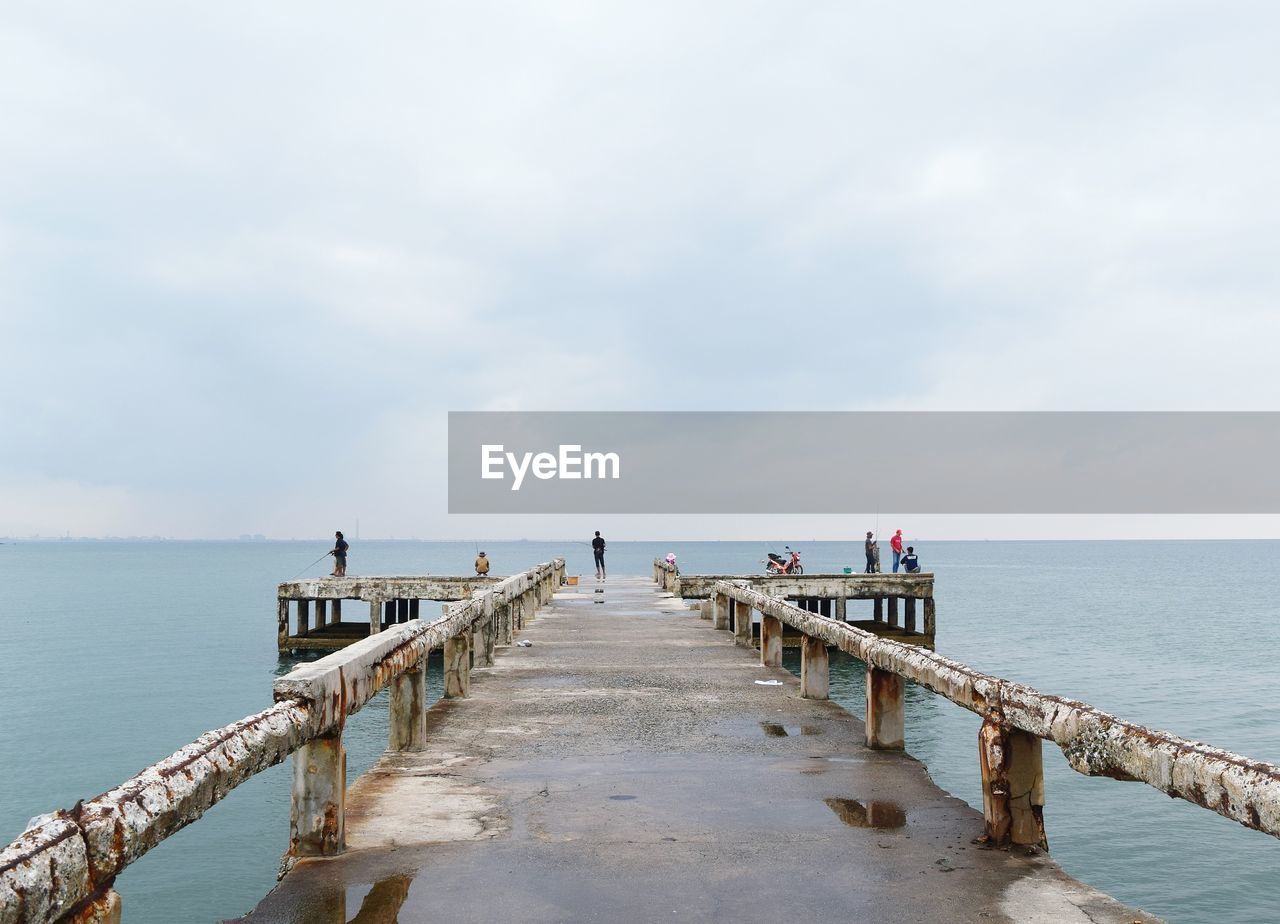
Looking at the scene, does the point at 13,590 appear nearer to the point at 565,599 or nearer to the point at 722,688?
the point at 565,599

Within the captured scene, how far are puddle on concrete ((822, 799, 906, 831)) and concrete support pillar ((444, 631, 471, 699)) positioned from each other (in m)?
4.34

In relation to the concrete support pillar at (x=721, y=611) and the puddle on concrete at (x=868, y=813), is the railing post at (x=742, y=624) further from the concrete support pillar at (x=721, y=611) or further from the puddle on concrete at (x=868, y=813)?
the puddle on concrete at (x=868, y=813)

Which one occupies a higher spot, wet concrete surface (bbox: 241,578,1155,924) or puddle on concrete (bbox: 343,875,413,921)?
puddle on concrete (bbox: 343,875,413,921)

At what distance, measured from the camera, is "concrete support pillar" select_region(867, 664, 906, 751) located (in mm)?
7141

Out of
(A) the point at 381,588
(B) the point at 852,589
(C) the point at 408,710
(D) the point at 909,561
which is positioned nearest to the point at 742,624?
(C) the point at 408,710

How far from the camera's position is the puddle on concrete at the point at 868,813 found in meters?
5.27

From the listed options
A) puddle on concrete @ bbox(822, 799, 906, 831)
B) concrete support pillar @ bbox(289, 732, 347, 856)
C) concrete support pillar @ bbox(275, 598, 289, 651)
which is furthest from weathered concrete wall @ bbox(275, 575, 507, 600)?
concrete support pillar @ bbox(289, 732, 347, 856)

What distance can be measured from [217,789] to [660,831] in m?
2.43

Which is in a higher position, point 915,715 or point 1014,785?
point 1014,785

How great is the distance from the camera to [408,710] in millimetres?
7051

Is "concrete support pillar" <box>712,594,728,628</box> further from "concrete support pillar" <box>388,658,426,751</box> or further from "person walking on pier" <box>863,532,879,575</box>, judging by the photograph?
"person walking on pier" <box>863,532,879,575</box>

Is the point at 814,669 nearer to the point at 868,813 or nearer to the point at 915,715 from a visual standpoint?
the point at 868,813

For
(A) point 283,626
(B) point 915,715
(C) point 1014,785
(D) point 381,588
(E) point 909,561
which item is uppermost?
(E) point 909,561

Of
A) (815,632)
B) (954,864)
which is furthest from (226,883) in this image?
(954,864)
